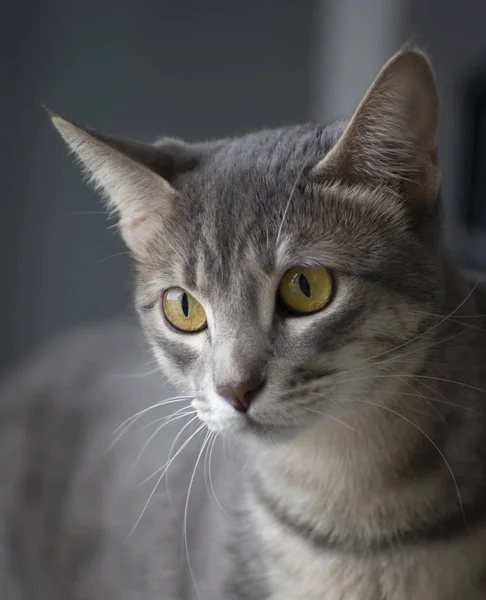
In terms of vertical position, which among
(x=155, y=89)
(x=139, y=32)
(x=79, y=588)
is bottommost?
(x=79, y=588)

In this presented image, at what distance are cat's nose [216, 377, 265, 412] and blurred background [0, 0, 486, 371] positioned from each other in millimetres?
709

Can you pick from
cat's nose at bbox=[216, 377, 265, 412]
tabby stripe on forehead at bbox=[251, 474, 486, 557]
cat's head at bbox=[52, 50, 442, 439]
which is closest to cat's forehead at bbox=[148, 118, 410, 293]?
cat's head at bbox=[52, 50, 442, 439]

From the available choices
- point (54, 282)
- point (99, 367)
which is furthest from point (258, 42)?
point (99, 367)

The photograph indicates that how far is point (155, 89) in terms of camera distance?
1750 mm

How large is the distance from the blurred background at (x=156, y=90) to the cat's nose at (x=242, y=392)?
2.32ft

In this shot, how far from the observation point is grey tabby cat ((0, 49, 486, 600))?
A: 32.8 inches

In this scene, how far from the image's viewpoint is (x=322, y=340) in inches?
32.5

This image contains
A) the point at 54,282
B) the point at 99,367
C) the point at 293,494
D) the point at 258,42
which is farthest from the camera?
the point at 258,42

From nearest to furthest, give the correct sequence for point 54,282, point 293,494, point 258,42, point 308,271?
point 308,271
point 293,494
point 54,282
point 258,42

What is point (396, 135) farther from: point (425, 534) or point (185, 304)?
point (425, 534)

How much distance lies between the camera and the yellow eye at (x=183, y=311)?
93cm

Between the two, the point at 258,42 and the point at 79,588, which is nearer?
the point at 79,588

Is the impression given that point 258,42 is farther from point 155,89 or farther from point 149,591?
point 149,591

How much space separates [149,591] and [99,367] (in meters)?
0.44
